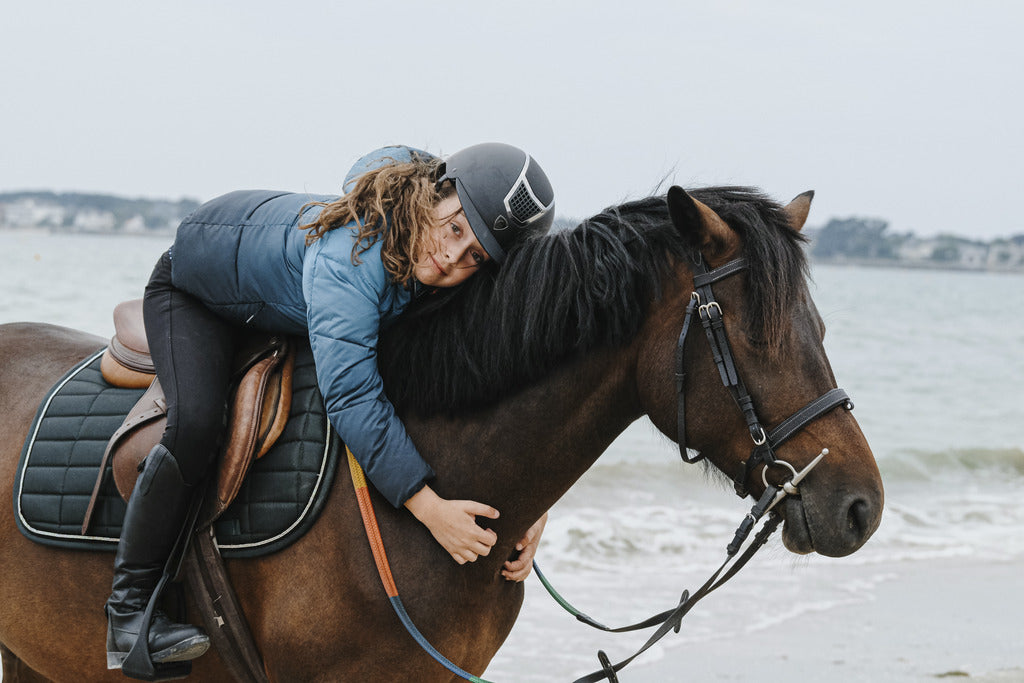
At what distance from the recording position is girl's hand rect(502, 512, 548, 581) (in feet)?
7.27

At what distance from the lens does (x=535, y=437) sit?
2055 mm

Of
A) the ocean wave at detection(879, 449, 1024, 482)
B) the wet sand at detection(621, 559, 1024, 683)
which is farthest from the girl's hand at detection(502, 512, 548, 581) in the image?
the ocean wave at detection(879, 449, 1024, 482)

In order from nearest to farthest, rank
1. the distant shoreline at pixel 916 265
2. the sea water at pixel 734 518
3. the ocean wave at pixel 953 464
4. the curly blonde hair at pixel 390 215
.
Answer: the curly blonde hair at pixel 390 215
the sea water at pixel 734 518
the ocean wave at pixel 953 464
the distant shoreline at pixel 916 265

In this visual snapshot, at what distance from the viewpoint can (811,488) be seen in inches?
70.9

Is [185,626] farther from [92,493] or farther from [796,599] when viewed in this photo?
[796,599]

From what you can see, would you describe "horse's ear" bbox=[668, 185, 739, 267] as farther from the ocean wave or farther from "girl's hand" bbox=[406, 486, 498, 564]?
the ocean wave

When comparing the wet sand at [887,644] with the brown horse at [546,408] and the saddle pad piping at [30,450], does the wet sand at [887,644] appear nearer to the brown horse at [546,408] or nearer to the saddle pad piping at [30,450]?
the brown horse at [546,408]

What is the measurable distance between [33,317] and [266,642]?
53.2ft

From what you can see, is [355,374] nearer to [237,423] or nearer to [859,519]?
[237,423]

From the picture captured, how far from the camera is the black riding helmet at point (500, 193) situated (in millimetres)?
2082

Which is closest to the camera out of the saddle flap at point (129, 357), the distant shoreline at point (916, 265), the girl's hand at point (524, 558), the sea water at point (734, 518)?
the girl's hand at point (524, 558)

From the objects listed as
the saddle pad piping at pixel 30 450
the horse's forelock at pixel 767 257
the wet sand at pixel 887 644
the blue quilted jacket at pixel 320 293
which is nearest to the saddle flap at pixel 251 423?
the blue quilted jacket at pixel 320 293

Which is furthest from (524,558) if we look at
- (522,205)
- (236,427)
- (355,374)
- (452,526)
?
(522,205)

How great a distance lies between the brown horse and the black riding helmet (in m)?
0.08
